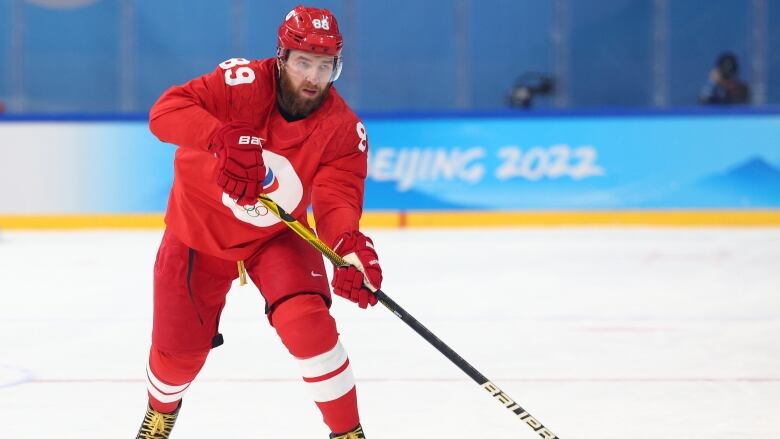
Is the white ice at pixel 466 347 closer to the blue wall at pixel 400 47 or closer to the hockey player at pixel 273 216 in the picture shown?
the hockey player at pixel 273 216

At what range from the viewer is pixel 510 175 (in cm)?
848

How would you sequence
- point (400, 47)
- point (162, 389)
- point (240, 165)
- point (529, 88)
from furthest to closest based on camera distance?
point (400, 47) → point (529, 88) → point (162, 389) → point (240, 165)

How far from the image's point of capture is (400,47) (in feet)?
34.7

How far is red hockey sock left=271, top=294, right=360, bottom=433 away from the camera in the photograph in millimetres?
2492

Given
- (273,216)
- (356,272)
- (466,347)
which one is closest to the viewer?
(356,272)

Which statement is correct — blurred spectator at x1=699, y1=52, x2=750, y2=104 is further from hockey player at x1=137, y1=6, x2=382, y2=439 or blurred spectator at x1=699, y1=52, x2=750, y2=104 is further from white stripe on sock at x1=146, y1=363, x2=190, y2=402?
white stripe on sock at x1=146, y1=363, x2=190, y2=402

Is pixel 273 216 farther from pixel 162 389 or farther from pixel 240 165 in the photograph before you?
pixel 162 389

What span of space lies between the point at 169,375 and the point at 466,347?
1894mm

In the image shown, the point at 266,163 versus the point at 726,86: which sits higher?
the point at 266,163

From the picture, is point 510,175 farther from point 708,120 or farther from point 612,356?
point 612,356

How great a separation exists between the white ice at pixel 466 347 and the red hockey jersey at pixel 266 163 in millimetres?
717

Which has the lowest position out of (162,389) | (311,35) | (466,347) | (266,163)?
(466,347)

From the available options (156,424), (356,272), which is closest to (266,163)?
(356,272)

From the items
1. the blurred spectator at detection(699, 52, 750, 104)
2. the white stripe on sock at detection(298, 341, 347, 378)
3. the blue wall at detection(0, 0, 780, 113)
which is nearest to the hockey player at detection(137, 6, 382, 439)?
the white stripe on sock at detection(298, 341, 347, 378)
